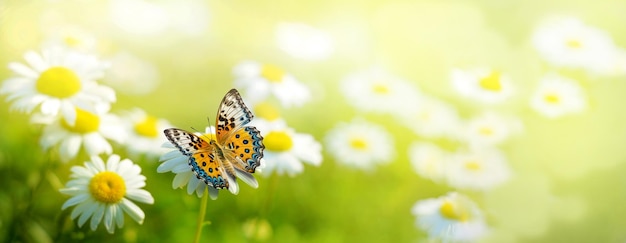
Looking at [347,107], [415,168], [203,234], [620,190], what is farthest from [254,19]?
[620,190]

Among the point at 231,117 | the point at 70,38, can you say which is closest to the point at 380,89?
the point at 70,38

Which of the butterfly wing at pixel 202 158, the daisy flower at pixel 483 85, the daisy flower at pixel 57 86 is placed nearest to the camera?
the butterfly wing at pixel 202 158

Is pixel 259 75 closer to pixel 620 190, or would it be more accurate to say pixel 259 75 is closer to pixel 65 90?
pixel 65 90

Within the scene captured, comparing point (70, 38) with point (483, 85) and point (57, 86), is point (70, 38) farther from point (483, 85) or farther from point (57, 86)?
point (483, 85)

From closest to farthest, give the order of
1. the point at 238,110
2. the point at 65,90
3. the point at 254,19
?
the point at 238,110 → the point at 65,90 → the point at 254,19

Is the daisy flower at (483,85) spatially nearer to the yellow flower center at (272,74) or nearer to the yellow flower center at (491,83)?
the yellow flower center at (491,83)

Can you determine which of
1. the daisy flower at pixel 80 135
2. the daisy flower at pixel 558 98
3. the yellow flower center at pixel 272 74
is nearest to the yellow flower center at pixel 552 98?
the daisy flower at pixel 558 98

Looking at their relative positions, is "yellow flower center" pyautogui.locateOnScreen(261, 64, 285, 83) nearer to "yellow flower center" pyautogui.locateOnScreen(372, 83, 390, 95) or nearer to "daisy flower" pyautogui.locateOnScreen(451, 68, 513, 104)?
"yellow flower center" pyautogui.locateOnScreen(372, 83, 390, 95)

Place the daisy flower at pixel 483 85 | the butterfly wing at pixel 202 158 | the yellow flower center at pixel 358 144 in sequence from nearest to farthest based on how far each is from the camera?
the butterfly wing at pixel 202 158 → the yellow flower center at pixel 358 144 → the daisy flower at pixel 483 85
